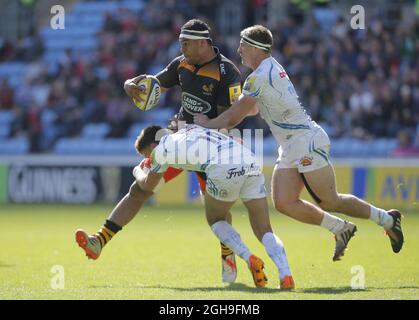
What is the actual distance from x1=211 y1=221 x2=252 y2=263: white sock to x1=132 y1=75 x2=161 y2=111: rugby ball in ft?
5.55

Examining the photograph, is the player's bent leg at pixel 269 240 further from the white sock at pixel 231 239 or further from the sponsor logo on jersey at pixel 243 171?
the sponsor logo on jersey at pixel 243 171

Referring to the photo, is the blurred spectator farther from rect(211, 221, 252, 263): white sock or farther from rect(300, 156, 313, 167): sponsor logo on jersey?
rect(211, 221, 252, 263): white sock

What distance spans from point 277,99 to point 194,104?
1.23m

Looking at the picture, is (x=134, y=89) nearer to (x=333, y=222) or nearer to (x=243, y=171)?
(x=243, y=171)

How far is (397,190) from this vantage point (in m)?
19.4

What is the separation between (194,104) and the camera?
9.96m

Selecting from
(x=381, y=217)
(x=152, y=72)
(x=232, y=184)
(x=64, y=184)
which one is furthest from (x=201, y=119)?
(x=152, y=72)

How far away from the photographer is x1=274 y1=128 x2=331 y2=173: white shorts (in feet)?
30.3

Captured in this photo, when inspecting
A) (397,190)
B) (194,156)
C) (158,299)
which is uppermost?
(194,156)

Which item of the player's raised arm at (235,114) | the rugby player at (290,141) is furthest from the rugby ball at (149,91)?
the player's raised arm at (235,114)

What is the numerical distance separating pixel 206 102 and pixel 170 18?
15.3m

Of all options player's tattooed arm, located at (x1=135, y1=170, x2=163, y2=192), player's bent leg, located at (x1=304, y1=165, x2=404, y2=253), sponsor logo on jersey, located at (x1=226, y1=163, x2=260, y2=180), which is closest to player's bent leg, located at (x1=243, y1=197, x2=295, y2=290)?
sponsor logo on jersey, located at (x1=226, y1=163, x2=260, y2=180)
